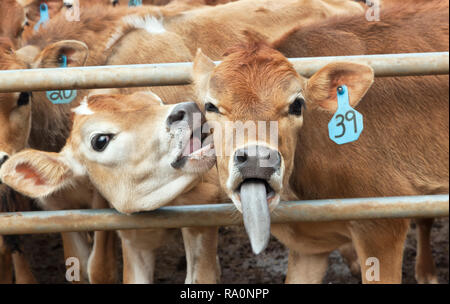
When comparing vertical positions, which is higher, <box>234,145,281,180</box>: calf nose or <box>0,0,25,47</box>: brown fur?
<box>0,0,25,47</box>: brown fur

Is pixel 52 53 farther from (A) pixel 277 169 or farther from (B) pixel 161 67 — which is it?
(A) pixel 277 169

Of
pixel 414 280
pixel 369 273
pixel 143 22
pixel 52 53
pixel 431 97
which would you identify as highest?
pixel 143 22

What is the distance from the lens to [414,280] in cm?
509

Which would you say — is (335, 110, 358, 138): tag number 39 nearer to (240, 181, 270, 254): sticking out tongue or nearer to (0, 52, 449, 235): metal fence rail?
(0, 52, 449, 235): metal fence rail

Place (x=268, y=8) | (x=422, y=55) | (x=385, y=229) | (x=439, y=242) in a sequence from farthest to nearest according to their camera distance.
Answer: (x=439, y=242) < (x=268, y=8) < (x=385, y=229) < (x=422, y=55)

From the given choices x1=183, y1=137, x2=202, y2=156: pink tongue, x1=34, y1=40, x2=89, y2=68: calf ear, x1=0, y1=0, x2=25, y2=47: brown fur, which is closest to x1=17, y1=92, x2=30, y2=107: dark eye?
x1=34, y1=40, x2=89, y2=68: calf ear

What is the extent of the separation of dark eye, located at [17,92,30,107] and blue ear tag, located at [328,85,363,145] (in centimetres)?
183

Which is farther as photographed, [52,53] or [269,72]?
[52,53]

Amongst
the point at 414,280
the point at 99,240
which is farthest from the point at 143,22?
the point at 414,280

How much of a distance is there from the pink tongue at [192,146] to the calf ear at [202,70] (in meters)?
0.26

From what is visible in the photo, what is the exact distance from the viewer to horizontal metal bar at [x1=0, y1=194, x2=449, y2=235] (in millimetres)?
2697

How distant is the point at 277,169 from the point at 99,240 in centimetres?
190

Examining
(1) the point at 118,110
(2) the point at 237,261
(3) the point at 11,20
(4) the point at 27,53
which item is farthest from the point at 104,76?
(2) the point at 237,261

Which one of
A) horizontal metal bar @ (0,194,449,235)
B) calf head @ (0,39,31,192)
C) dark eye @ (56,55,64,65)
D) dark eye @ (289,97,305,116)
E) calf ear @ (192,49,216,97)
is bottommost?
horizontal metal bar @ (0,194,449,235)
